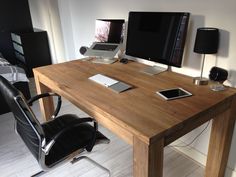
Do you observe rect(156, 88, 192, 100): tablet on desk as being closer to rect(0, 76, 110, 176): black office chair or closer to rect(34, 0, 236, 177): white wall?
rect(34, 0, 236, 177): white wall

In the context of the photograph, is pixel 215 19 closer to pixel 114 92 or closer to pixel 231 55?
pixel 231 55

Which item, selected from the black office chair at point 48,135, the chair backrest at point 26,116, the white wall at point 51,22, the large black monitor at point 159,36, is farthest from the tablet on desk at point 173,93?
the white wall at point 51,22

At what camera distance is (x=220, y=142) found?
155 centimetres

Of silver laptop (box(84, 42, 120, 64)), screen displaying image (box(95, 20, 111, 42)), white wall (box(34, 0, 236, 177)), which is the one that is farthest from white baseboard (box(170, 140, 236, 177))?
screen displaying image (box(95, 20, 111, 42))

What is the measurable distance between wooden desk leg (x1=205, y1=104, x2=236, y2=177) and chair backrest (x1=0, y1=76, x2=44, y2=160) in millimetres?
1111

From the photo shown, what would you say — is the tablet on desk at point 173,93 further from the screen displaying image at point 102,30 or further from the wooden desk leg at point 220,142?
the screen displaying image at point 102,30

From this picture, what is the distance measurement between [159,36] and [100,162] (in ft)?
3.85

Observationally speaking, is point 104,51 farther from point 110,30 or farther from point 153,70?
point 153,70

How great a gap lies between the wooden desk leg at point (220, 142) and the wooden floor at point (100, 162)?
0.24m

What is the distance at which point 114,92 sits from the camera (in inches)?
60.8

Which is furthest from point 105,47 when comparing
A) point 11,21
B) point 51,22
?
point 11,21

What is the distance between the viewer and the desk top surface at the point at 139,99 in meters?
1.18

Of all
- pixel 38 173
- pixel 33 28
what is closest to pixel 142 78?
pixel 38 173

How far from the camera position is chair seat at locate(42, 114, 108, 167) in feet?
4.74
